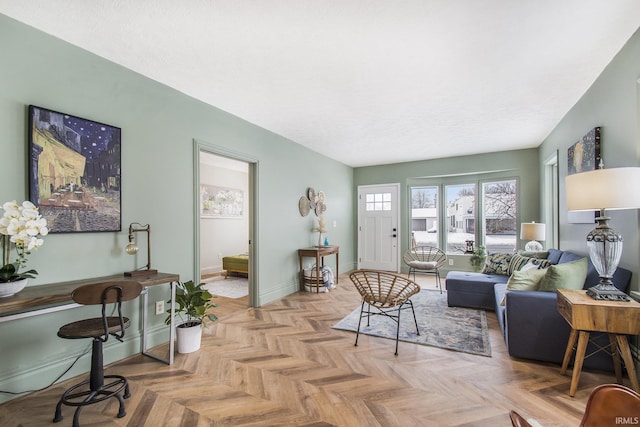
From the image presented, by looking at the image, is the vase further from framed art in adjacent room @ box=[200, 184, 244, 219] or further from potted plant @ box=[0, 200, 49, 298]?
framed art in adjacent room @ box=[200, 184, 244, 219]

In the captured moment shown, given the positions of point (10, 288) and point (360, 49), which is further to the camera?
point (360, 49)

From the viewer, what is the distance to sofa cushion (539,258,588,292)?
2.49 meters

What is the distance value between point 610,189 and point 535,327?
48.9 inches

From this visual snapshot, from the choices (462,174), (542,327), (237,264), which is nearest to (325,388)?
(542,327)

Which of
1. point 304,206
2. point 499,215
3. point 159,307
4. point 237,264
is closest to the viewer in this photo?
point 159,307

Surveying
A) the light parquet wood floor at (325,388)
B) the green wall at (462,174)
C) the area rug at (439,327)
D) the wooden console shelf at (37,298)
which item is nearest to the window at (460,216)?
the green wall at (462,174)

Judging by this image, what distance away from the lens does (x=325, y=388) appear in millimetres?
2158

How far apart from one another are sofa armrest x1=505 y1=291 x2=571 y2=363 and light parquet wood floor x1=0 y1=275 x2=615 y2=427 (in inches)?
4.1

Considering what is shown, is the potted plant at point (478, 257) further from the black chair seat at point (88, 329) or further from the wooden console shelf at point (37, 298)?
the wooden console shelf at point (37, 298)

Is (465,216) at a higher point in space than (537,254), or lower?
higher

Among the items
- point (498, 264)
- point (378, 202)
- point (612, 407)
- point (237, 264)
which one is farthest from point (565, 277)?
point (237, 264)

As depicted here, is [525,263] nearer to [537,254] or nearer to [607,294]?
[537,254]

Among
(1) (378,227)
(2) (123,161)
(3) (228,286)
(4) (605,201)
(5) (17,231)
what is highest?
(2) (123,161)

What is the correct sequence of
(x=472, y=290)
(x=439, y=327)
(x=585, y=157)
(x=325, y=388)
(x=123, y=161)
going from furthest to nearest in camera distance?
(x=472, y=290)
(x=439, y=327)
(x=585, y=157)
(x=123, y=161)
(x=325, y=388)
